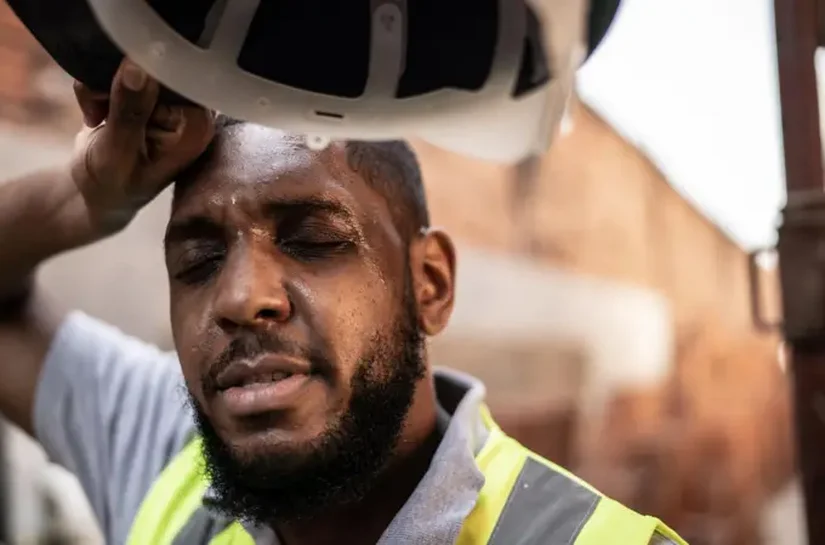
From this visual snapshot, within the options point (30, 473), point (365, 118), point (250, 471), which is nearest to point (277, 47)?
point (365, 118)

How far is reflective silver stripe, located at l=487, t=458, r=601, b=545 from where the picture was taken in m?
0.46

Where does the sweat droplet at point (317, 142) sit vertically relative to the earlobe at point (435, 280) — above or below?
above

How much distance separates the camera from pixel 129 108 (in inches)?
17.0

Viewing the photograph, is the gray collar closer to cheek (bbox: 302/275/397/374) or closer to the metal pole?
cheek (bbox: 302/275/397/374)

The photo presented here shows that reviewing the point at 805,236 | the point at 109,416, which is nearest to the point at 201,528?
the point at 109,416

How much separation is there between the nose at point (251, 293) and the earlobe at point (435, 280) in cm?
11

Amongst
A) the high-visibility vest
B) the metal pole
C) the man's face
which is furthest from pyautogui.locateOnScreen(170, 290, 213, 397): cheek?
the metal pole

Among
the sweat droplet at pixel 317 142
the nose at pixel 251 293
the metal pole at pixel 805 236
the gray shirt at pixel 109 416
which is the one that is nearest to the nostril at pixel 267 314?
the nose at pixel 251 293

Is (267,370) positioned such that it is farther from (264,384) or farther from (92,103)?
(92,103)

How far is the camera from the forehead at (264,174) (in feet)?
1.50

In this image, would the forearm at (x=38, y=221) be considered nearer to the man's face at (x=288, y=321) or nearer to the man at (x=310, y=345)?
the man at (x=310, y=345)

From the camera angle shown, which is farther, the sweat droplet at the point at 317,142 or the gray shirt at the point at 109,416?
the gray shirt at the point at 109,416

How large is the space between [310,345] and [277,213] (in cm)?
8

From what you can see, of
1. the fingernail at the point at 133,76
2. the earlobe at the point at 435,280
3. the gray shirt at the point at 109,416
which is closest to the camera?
the fingernail at the point at 133,76
